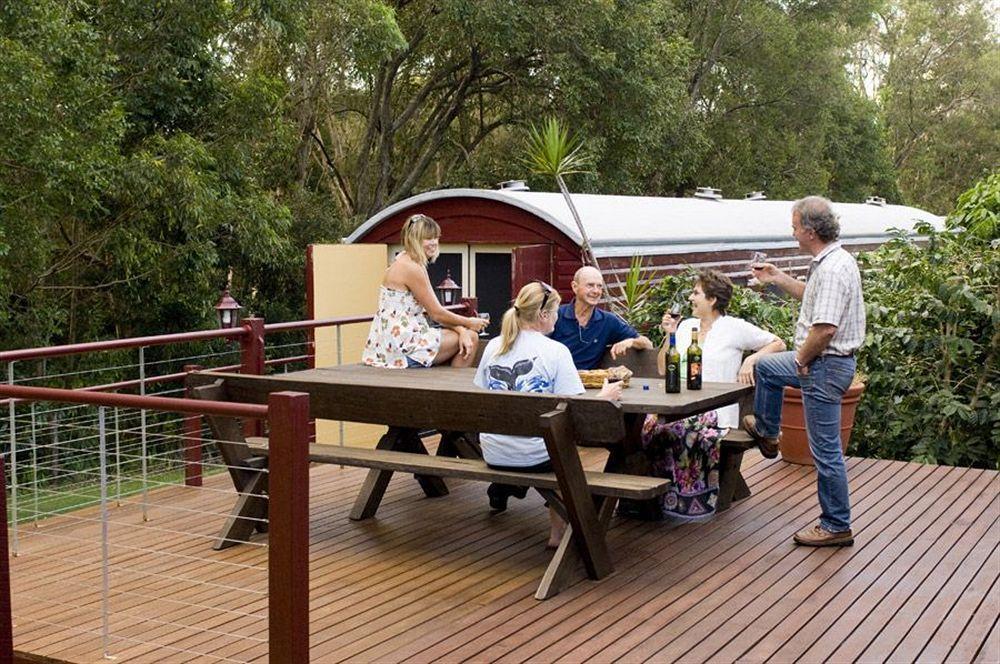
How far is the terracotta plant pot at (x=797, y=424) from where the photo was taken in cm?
695

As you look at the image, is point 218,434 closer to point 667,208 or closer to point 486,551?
point 486,551

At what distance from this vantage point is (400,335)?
238 inches

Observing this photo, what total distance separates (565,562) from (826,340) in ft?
4.80

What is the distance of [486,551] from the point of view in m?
5.21

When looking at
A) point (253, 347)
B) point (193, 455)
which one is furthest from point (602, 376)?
point (193, 455)

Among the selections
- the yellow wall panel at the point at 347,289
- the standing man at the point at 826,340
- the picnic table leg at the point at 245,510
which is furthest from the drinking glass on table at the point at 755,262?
the yellow wall panel at the point at 347,289

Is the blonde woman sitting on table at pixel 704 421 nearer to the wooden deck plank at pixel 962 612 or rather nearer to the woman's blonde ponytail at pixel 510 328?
the woman's blonde ponytail at pixel 510 328

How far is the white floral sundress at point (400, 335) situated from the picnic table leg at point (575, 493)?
5.57 ft

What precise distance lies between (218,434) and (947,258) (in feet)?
17.2

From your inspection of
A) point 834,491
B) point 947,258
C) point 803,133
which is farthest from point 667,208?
point 803,133

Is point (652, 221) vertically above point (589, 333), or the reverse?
point (652, 221)

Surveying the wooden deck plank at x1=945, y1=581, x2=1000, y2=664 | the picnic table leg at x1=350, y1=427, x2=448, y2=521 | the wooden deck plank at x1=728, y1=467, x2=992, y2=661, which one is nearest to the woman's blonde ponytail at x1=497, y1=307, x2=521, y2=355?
the picnic table leg at x1=350, y1=427, x2=448, y2=521

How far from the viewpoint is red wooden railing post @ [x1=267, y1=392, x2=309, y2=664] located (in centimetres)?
335

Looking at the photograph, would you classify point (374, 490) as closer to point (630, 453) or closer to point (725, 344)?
point (630, 453)
